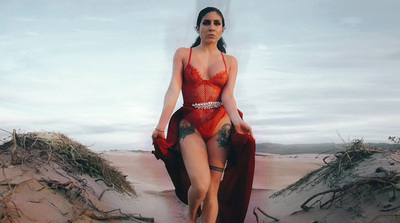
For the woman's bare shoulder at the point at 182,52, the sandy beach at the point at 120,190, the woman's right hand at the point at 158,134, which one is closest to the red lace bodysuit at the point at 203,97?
the woman's bare shoulder at the point at 182,52

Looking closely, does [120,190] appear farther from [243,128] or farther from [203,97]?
[243,128]

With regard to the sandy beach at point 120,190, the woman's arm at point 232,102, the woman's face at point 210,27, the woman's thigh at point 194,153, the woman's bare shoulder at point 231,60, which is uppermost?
the woman's face at point 210,27

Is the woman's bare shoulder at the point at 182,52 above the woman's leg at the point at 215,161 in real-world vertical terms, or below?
above

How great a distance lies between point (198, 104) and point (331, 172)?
2434 mm

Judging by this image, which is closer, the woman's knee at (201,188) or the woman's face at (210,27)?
the woman's knee at (201,188)

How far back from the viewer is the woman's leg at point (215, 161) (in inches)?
174

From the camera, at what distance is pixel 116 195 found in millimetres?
6461

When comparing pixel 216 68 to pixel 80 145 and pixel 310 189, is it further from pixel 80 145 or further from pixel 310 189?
pixel 80 145

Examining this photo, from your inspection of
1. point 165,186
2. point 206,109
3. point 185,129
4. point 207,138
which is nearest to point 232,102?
point 206,109

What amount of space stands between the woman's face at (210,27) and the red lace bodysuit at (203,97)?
1.13 ft

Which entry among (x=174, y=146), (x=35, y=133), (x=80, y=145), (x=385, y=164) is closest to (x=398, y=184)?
(x=385, y=164)

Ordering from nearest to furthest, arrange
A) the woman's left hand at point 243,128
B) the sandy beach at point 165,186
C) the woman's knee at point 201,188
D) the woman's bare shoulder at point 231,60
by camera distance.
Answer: the woman's knee at point 201,188
the woman's left hand at point 243,128
the woman's bare shoulder at point 231,60
the sandy beach at point 165,186

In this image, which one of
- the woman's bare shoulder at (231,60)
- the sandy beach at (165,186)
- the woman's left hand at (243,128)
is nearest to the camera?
the woman's left hand at (243,128)

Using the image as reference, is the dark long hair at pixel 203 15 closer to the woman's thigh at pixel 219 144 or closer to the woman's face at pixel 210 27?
the woman's face at pixel 210 27
